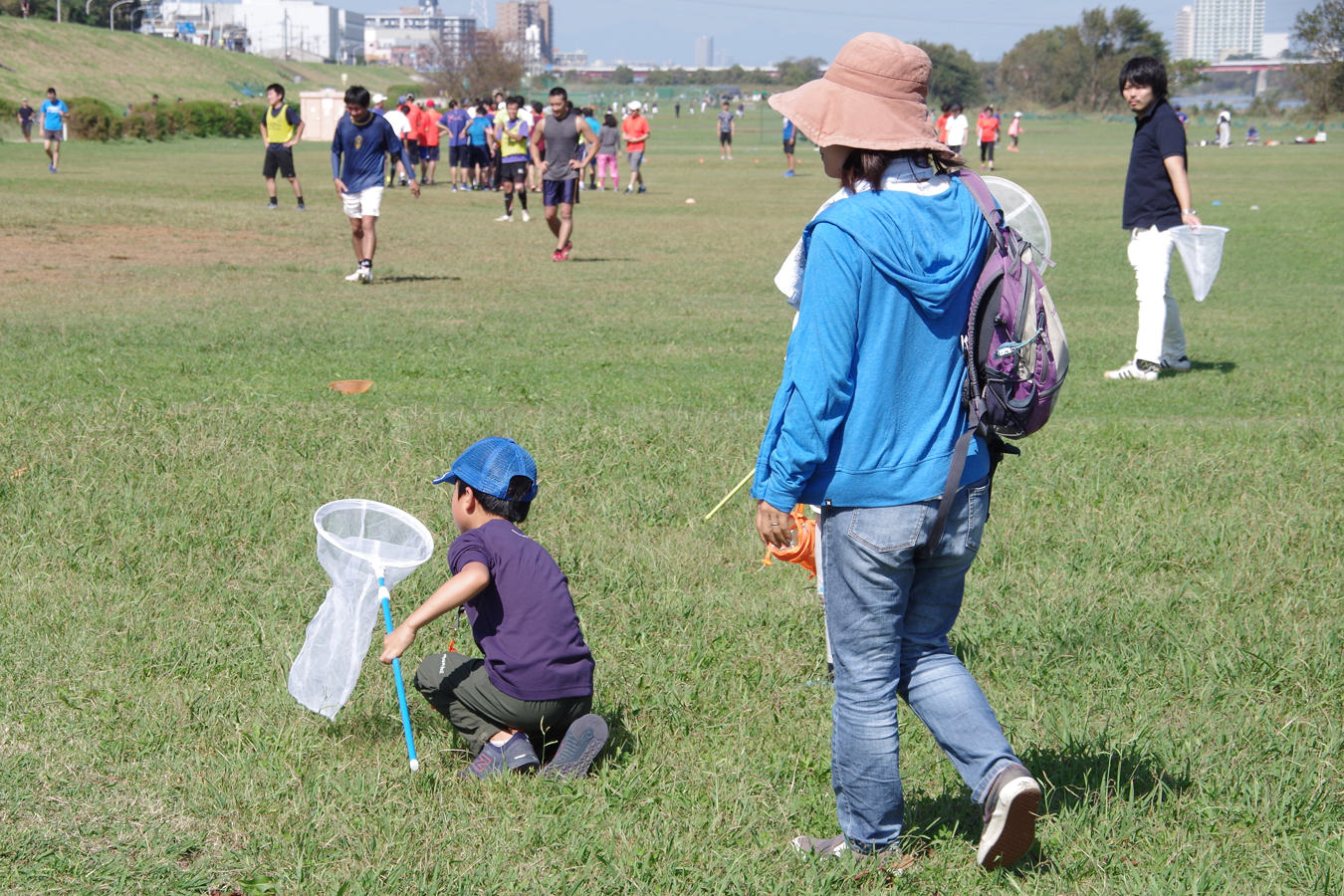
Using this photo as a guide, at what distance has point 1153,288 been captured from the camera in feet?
29.8

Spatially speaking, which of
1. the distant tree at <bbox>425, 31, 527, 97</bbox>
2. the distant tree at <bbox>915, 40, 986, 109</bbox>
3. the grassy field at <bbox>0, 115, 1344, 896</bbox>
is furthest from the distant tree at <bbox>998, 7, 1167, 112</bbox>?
the grassy field at <bbox>0, 115, 1344, 896</bbox>

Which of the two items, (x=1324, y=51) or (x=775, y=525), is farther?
(x=1324, y=51)

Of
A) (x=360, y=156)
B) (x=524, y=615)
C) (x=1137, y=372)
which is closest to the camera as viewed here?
(x=524, y=615)

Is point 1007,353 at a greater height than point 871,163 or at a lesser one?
lesser

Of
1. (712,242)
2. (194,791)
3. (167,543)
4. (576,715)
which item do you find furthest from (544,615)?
(712,242)

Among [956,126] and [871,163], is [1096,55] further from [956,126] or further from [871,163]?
[871,163]

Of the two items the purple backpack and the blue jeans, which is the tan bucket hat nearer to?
the purple backpack

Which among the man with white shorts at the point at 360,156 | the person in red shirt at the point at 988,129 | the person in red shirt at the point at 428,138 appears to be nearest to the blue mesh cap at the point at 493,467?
the man with white shorts at the point at 360,156

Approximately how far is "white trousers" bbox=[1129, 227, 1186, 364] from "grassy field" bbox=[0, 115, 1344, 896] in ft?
1.06

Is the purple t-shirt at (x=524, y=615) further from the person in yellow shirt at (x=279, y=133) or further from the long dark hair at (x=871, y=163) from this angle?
the person in yellow shirt at (x=279, y=133)

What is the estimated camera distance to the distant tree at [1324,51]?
250 feet

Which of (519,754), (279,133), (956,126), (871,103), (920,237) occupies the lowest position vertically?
(519,754)

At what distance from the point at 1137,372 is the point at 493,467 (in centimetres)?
696

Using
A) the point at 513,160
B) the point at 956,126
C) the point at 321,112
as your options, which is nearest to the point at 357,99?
the point at 513,160
